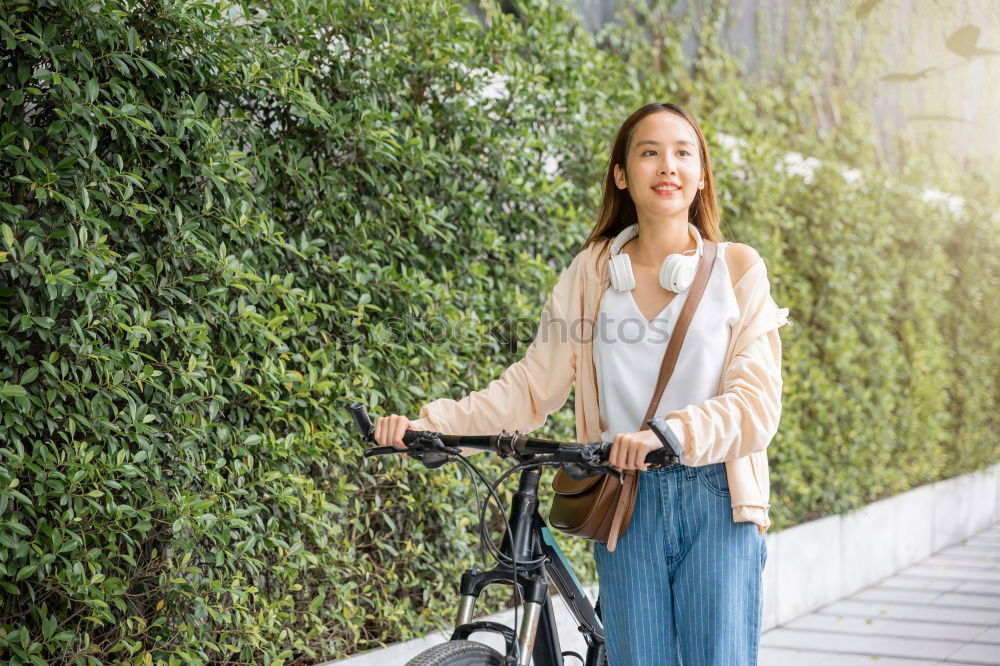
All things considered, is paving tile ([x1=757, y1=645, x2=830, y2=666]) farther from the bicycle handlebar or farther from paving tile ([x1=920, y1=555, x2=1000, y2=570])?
the bicycle handlebar

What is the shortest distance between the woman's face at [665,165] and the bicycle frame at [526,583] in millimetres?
692

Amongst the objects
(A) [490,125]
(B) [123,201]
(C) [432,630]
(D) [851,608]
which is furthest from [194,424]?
(D) [851,608]

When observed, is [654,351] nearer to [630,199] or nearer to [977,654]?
[630,199]

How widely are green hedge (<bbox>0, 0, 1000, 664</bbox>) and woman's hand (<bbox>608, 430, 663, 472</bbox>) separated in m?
1.37

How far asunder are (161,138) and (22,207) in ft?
1.43

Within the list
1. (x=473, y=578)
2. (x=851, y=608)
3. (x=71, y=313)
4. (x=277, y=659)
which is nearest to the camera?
(x=473, y=578)

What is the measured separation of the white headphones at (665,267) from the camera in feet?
7.68

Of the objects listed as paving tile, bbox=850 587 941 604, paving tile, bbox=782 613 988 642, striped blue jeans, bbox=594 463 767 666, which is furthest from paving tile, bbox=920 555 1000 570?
striped blue jeans, bbox=594 463 767 666

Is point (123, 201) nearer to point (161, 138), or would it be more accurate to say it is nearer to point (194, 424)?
point (161, 138)

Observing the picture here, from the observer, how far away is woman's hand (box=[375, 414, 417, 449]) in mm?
2316

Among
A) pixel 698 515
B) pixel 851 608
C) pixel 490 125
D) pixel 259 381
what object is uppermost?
pixel 490 125

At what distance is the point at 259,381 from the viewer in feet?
10.1

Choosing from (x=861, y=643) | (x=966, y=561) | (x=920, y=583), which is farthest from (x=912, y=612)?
(x=966, y=561)

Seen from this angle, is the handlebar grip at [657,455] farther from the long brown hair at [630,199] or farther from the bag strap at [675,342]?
the long brown hair at [630,199]
